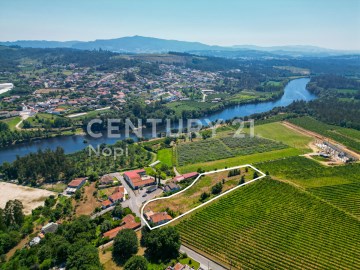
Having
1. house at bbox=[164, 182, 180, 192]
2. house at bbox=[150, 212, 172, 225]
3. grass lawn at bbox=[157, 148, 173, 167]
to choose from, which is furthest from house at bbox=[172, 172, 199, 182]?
house at bbox=[150, 212, 172, 225]

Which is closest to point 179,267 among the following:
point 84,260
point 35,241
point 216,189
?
point 84,260

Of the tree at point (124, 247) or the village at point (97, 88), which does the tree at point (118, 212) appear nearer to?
the tree at point (124, 247)

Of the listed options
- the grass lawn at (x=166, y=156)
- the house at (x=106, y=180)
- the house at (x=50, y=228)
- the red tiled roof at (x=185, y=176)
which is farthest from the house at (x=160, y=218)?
the grass lawn at (x=166, y=156)

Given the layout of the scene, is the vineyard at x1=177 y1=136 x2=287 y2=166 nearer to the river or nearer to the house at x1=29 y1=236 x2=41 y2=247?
the river

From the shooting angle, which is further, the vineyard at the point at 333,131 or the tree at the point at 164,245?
the vineyard at the point at 333,131

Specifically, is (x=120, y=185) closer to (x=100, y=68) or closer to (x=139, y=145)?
(x=139, y=145)
